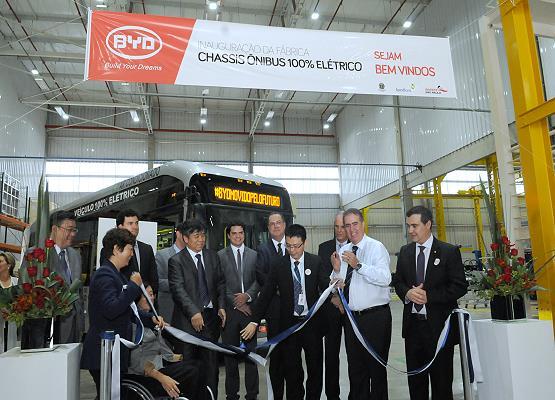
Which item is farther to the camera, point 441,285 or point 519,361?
point 441,285

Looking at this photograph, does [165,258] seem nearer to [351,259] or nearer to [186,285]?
[186,285]

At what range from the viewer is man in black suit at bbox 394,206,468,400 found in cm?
360

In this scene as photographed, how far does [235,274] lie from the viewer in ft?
16.5

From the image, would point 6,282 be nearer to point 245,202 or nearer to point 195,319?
point 195,319

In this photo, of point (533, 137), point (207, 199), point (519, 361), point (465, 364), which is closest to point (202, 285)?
point (465, 364)

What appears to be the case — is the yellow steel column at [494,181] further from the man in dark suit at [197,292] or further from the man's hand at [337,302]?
the man in dark suit at [197,292]

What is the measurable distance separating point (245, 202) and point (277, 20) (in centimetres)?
1025

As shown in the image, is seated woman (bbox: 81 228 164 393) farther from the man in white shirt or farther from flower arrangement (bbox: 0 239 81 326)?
the man in white shirt

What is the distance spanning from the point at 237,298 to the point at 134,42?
2.85 meters

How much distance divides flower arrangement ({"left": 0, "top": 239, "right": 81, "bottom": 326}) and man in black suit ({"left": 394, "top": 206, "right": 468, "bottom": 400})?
8.50 ft

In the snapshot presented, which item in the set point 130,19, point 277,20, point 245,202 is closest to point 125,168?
point 277,20

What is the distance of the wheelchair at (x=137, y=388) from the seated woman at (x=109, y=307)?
0.10m

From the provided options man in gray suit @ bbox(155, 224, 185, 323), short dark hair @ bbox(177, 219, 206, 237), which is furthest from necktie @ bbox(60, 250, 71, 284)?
short dark hair @ bbox(177, 219, 206, 237)

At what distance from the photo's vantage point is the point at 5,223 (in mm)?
13422
